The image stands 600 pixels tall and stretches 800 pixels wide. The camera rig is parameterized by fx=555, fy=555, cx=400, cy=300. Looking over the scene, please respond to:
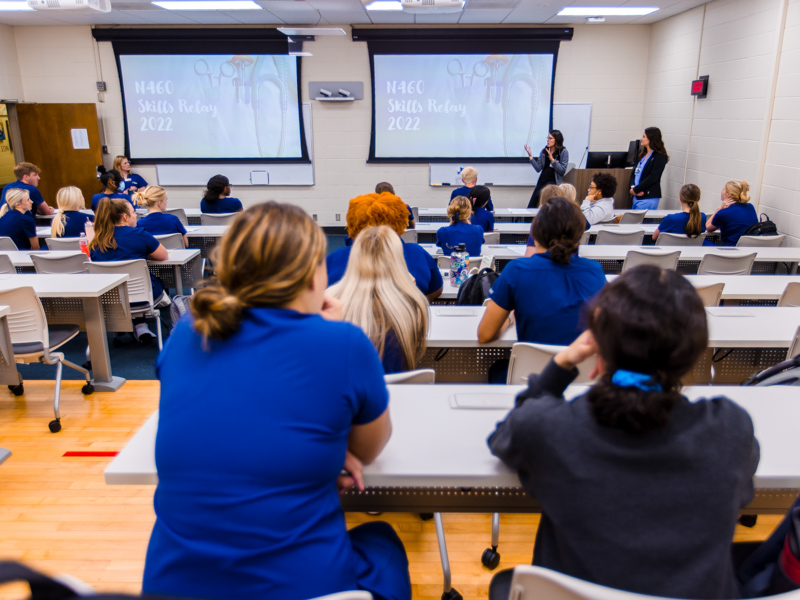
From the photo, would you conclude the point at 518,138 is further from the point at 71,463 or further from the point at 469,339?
the point at 71,463

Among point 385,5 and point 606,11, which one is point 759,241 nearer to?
point 606,11

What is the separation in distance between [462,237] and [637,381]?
2.99m

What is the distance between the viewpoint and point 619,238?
4598 millimetres

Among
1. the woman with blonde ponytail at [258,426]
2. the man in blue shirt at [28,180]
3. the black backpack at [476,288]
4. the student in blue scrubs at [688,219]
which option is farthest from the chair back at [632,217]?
the man in blue shirt at [28,180]

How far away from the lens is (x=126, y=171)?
7223 mm

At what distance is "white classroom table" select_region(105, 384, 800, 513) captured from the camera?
1.12 metres

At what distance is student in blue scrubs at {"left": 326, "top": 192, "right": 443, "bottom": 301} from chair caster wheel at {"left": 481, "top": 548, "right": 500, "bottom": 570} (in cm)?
110

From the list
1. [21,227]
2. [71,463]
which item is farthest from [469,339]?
[21,227]

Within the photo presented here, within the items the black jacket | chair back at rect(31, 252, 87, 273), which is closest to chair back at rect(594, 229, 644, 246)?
the black jacket

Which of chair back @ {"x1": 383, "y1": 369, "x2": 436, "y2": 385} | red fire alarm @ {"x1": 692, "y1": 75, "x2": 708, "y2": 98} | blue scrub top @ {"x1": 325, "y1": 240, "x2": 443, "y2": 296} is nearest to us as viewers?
chair back @ {"x1": 383, "y1": 369, "x2": 436, "y2": 385}

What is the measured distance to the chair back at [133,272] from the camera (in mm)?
3447

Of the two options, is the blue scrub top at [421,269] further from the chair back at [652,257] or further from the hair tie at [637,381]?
the chair back at [652,257]

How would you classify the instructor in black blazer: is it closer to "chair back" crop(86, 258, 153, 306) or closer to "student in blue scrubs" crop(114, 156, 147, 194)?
"chair back" crop(86, 258, 153, 306)

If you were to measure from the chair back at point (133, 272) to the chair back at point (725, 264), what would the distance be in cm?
362
